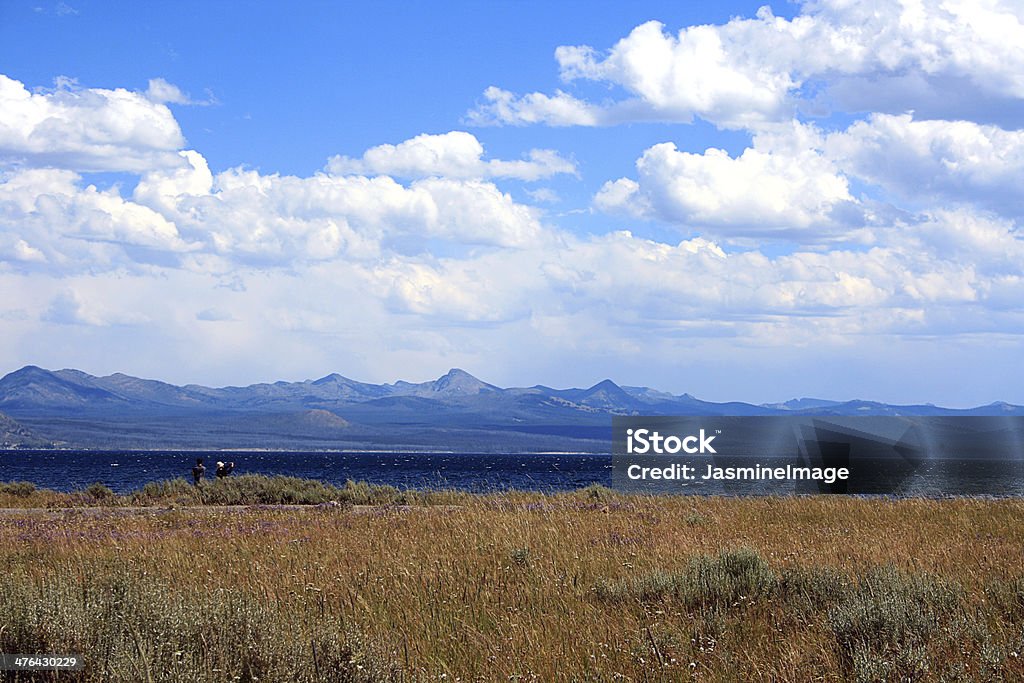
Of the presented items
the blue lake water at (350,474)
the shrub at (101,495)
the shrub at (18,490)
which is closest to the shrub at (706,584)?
the shrub at (101,495)

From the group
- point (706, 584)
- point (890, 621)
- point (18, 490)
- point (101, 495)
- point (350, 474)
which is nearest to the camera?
point (890, 621)

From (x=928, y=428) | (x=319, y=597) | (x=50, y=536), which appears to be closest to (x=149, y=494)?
(x=50, y=536)

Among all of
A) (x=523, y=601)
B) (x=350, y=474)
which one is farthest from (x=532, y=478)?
(x=523, y=601)

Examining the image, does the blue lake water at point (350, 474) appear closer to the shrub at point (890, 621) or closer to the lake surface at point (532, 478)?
the lake surface at point (532, 478)

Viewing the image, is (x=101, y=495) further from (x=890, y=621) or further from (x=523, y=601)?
(x=890, y=621)

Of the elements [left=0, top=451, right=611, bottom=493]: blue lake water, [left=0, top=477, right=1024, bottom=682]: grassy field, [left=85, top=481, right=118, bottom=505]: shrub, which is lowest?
[left=0, top=451, right=611, bottom=493]: blue lake water

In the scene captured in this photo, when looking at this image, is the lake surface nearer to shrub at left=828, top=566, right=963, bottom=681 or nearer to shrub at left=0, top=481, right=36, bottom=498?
shrub at left=0, top=481, right=36, bottom=498

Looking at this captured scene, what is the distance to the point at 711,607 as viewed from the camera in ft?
29.5

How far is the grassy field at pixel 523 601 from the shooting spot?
6.96 metres

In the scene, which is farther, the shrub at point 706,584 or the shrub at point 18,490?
the shrub at point 18,490

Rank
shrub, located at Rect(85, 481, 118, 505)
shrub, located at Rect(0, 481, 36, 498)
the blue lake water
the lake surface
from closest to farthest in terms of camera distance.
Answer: shrub, located at Rect(85, 481, 118, 505) < shrub, located at Rect(0, 481, 36, 498) < the lake surface < the blue lake water

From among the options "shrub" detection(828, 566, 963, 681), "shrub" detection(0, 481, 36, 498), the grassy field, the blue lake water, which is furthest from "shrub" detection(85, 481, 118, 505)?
"shrub" detection(828, 566, 963, 681)

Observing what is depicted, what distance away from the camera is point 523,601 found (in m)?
9.30

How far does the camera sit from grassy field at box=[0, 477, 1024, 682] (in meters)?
6.96
